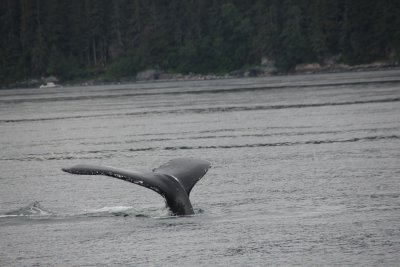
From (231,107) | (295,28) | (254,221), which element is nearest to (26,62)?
(295,28)

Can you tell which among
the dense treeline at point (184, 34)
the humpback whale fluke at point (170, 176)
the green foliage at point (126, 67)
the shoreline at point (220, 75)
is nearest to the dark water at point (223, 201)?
the humpback whale fluke at point (170, 176)

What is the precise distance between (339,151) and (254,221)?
49.4 ft

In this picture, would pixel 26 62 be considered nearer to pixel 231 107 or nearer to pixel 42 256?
pixel 231 107

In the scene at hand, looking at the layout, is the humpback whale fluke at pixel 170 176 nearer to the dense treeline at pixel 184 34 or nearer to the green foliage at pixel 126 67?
the dense treeline at pixel 184 34

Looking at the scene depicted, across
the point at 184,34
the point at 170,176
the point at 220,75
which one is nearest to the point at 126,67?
the point at 184,34

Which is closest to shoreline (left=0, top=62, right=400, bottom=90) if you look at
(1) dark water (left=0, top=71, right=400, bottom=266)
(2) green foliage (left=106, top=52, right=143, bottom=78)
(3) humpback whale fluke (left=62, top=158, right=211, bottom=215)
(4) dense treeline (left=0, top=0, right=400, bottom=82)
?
(2) green foliage (left=106, top=52, right=143, bottom=78)

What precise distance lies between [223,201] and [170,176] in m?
5.55

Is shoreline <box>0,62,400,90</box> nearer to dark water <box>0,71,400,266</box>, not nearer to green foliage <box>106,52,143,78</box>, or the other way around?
green foliage <box>106,52,143,78</box>

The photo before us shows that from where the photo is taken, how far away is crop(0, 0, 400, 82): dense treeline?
6112 inches

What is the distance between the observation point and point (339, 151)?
34781mm

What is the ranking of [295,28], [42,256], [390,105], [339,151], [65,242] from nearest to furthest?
[42,256], [65,242], [339,151], [390,105], [295,28]

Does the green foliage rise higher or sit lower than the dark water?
lower

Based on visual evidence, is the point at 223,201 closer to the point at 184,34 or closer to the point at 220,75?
the point at 220,75

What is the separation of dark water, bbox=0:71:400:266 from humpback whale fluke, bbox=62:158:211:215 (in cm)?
102
